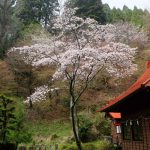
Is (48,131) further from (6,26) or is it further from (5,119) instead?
(6,26)

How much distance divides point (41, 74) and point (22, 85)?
113 inches

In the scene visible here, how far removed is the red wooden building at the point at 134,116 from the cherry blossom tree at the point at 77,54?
274 cm

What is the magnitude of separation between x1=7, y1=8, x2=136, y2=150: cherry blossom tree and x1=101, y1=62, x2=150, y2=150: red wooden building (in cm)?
274

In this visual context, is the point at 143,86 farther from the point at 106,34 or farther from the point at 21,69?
the point at 21,69

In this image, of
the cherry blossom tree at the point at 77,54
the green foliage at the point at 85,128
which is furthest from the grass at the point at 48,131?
the cherry blossom tree at the point at 77,54

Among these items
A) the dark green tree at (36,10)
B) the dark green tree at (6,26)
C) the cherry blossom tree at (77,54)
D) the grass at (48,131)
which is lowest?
the grass at (48,131)

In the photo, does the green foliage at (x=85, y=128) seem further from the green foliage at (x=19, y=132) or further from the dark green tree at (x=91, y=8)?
the dark green tree at (x=91, y=8)

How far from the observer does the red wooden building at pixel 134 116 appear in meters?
13.3

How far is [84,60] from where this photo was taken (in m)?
19.6

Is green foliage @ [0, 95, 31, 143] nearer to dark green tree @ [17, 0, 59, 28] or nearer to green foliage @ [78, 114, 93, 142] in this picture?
green foliage @ [78, 114, 93, 142]

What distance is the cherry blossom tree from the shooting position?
1898 cm

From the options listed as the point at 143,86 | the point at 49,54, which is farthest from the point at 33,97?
the point at 143,86

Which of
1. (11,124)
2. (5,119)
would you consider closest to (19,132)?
(11,124)

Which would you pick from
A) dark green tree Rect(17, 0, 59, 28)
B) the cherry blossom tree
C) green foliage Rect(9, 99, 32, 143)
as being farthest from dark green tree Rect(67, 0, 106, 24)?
green foliage Rect(9, 99, 32, 143)
